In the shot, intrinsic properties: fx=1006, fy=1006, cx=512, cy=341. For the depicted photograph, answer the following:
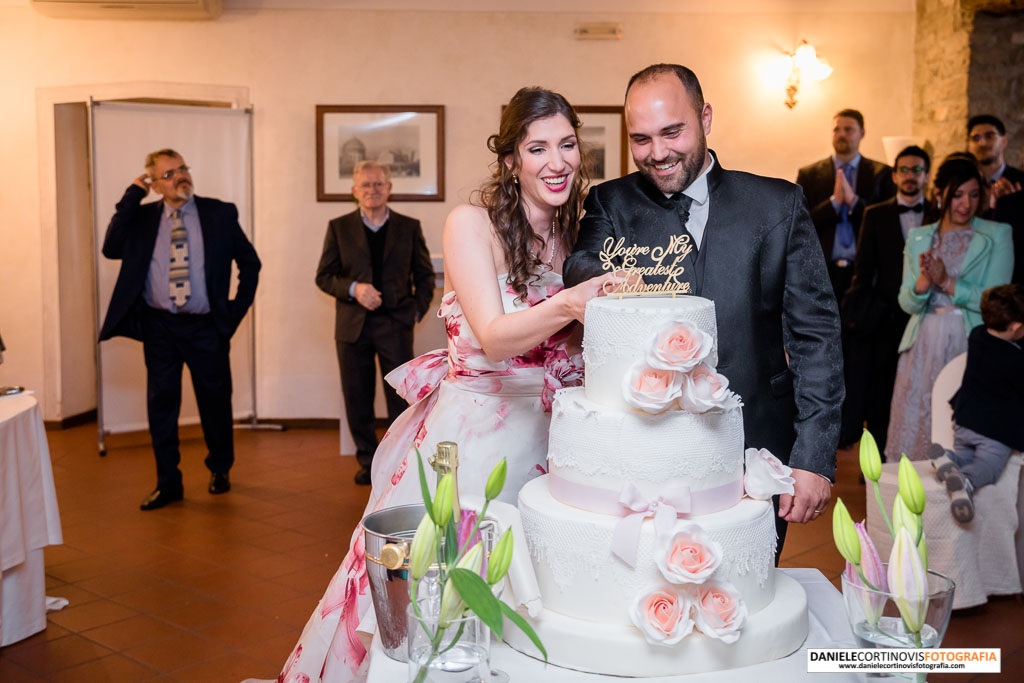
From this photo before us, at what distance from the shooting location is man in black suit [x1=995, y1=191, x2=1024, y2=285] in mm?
5102

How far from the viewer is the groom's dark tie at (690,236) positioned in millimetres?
2131

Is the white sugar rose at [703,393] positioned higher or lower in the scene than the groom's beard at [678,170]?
lower

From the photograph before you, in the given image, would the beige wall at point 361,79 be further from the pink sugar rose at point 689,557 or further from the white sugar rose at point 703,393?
the pink sugar rose at point 689,557

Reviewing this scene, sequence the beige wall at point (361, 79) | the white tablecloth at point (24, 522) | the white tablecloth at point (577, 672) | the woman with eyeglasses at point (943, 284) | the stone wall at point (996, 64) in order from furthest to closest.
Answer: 1. the beige wall at point (361, 79)
2. the stone wall at point (996, 64)
3. the woman with eyeglasses at point (943, 284)
4. the white tablecloth at point (24, 522)
5. the white tablecloth at point (577, 672)

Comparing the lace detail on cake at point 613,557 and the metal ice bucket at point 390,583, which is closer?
Answer: the metal ice bucket at point 390,583

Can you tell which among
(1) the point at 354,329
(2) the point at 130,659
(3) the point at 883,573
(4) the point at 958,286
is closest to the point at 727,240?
(3) the point at 883,573

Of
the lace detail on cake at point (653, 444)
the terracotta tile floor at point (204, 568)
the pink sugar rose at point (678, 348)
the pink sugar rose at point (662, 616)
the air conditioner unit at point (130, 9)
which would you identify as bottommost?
the terracotta tile floor at point (204, 568)

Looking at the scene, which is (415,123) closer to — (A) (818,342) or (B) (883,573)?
(A) (818,342)

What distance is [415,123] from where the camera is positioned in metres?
7.54

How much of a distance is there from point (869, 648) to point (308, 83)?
693 centimetres

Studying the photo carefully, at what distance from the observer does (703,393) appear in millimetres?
1494

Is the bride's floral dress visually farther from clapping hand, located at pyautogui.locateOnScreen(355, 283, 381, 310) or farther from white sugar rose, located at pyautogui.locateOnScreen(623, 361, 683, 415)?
clapping hand, located at pyautogui.locateOnScreen(355, 283, 381, 310)

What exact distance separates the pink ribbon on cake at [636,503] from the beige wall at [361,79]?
6067 millimetres

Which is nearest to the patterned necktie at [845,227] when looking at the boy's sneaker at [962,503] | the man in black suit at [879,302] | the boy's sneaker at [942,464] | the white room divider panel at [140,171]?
the man in black suit at [879,302]
